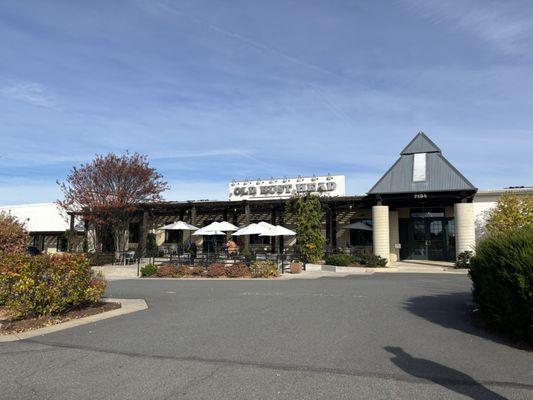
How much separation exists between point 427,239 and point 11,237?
21467 millimetres

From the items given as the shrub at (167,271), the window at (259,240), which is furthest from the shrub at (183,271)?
the window at (259,240)

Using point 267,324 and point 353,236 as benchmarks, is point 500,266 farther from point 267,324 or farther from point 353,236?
point 353,236

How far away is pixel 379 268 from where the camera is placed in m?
22.2

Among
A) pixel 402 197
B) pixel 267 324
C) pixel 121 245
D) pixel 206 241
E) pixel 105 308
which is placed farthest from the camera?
pixel 206 241

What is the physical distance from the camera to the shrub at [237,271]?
64.7 ft

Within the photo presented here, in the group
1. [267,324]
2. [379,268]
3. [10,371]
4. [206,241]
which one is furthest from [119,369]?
[206,241]

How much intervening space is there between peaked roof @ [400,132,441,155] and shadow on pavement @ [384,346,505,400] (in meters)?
21.4

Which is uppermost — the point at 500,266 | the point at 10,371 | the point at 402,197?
the point at 402,197

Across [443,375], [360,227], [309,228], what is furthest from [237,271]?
[443,375]

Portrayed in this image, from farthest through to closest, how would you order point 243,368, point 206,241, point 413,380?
1. point 206,241
2. point 243,368
3. point 413,380

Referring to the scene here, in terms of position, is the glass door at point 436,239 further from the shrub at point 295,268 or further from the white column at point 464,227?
the shrub at point 295,268

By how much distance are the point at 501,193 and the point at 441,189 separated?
393 cm

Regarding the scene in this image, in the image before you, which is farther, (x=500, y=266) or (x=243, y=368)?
(x=500, y=266)

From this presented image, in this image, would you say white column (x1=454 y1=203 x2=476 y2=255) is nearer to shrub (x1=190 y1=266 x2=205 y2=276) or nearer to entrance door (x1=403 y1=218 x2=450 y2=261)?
entrance door (x1=403 y1=218 x2=450 y2=261)
